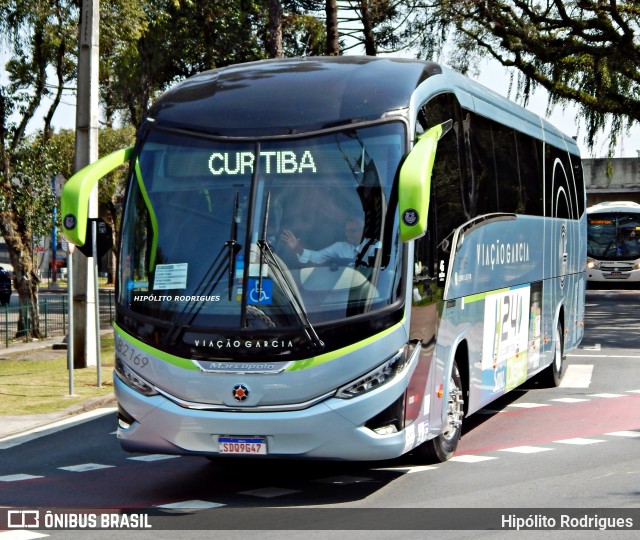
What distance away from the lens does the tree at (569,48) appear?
3177cm

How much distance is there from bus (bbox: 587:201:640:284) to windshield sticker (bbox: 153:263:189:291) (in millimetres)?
37351

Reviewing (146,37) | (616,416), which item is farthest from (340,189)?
(146,37)

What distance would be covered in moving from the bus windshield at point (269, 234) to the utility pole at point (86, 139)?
10.7 metres

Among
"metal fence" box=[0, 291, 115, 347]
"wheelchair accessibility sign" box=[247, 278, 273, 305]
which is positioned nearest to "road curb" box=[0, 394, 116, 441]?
"wheelchair accessibility sign" box=[247, 278, 273, 305]

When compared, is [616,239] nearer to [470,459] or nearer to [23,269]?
[23,269]

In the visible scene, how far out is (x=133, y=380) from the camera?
9094 mm

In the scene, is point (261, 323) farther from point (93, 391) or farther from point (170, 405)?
point (93, 391)

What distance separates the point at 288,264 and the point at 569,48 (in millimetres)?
25151

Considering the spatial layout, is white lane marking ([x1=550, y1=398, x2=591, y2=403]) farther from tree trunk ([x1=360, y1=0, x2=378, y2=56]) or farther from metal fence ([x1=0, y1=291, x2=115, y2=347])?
tree trunk ([x1=360, y1=0, x2=378, y2=56])

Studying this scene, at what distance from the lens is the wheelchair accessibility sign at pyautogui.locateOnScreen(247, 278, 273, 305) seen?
8688mm

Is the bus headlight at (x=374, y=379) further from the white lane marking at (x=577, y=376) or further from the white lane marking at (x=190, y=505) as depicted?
the white lane marking at (x=577, y=376)

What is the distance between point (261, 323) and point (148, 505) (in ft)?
5.33

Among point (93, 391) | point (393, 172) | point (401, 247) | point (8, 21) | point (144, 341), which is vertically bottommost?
point (93, 391)

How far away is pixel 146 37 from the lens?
40625mm
